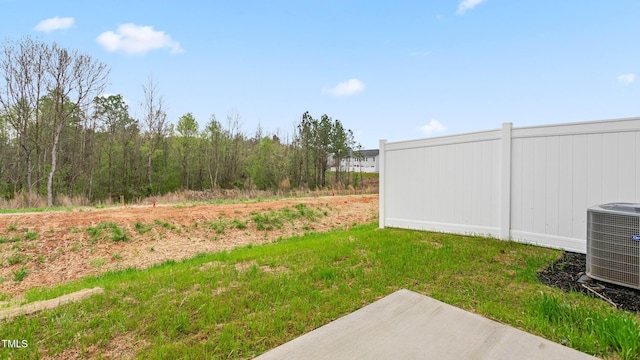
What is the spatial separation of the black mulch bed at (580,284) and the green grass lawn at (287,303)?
133 millimetres

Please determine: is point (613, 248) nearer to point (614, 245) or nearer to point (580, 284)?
point (614, 245)

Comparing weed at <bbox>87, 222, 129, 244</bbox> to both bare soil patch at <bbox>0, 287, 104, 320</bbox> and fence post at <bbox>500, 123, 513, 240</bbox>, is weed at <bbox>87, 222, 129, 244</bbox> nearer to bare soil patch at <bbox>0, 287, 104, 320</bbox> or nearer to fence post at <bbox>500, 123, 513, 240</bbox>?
bare soil patch at <bbox>0, 287, 104, 320</bbox>

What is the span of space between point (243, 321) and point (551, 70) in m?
7.38

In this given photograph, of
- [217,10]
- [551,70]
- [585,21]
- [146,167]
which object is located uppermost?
[217,10]

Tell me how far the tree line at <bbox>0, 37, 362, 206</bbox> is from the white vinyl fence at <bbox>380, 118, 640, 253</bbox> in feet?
43.4

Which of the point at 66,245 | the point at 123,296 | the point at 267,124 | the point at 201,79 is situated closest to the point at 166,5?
the point at 201,79

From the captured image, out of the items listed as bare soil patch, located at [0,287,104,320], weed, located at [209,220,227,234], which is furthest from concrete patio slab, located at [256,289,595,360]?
weed, located at [209,220,227,234]

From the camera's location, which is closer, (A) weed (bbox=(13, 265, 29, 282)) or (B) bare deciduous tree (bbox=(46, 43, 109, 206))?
(A) weed (bbox=(13, 265, 29, 282))

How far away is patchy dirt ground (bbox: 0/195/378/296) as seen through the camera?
4645 millimetres

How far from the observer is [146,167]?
18.6m

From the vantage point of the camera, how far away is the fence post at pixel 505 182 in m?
4.25

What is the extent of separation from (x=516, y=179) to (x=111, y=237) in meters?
7.26

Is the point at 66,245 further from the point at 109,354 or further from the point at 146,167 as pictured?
the point at 146,167

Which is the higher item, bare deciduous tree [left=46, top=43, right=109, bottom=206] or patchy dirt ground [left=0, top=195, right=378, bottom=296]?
bare deciduous tree [left=46, top=43, right=109, bottom=206]
